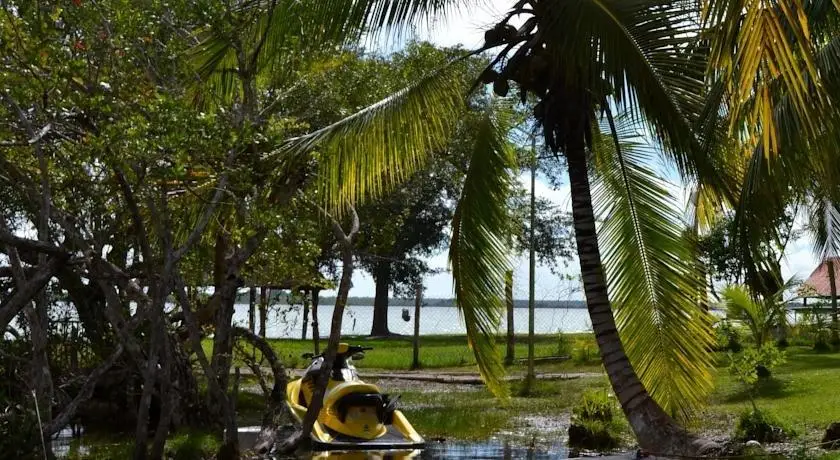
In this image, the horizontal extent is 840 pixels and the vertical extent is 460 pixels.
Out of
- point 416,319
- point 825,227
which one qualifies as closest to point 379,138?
point 825,227

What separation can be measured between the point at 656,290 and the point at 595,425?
14.7ft

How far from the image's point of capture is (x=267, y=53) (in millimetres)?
10602

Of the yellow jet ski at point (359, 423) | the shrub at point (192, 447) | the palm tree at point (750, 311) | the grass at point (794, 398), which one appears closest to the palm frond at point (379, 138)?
the yellow jet ski at point (359, 423)

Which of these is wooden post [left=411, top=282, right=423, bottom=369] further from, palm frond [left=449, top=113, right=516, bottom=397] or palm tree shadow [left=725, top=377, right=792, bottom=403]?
palm frond [left=449, top=113, right=516, bottom=397]

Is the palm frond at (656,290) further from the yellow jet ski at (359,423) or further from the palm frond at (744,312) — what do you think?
the palm frond at (744,312)

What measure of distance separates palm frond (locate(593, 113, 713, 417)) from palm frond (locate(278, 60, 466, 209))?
201 cm

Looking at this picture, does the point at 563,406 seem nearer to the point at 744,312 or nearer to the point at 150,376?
the point at 744,312

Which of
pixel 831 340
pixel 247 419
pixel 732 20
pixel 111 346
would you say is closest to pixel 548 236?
pixel 831 340

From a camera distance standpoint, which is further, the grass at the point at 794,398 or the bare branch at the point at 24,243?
the grass at the point at 794,398

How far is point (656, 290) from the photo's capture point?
984 cm

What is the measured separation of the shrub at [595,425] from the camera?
13.7 m

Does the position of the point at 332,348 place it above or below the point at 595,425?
above

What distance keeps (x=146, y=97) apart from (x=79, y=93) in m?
0.86

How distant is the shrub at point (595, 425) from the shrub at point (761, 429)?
1.63 metres
